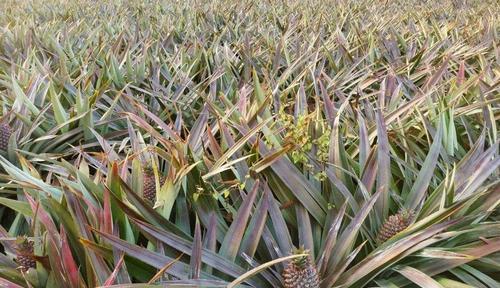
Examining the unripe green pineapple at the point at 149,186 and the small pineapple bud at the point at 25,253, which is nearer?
the small pineapple bud at the point at 25,253

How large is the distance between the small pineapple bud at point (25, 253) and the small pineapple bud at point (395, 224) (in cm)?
78

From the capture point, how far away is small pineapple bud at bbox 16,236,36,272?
3.63ft

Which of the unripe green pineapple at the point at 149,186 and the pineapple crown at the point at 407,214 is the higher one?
the unripe green pineapple at the point at 149,186

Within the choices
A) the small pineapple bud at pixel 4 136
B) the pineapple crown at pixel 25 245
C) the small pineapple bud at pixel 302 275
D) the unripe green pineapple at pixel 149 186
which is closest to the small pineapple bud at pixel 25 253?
the pineapple crown at pixel 25 245

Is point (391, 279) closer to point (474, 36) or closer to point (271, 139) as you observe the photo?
point (271, 139)

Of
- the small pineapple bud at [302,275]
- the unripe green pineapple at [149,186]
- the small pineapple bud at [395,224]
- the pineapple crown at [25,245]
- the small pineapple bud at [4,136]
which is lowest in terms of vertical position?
the small pineapple bud at [395,224]

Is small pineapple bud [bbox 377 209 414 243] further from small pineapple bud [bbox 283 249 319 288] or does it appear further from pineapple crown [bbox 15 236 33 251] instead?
pineapple crown [bbox 15 236 33 251]

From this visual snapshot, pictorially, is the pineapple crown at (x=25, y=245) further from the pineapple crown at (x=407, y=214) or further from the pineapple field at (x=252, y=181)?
the pineapple crown at (x=407, y=214)

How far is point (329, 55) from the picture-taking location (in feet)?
8.37

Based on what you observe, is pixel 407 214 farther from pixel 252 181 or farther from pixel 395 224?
pixel 252 181

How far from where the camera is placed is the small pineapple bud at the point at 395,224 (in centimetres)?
120

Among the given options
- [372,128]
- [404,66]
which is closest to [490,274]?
[372,128]

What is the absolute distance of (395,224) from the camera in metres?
1.21

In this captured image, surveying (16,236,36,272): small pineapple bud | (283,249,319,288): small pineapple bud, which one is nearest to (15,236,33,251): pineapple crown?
(16,236,36,272): small pineapple bud
